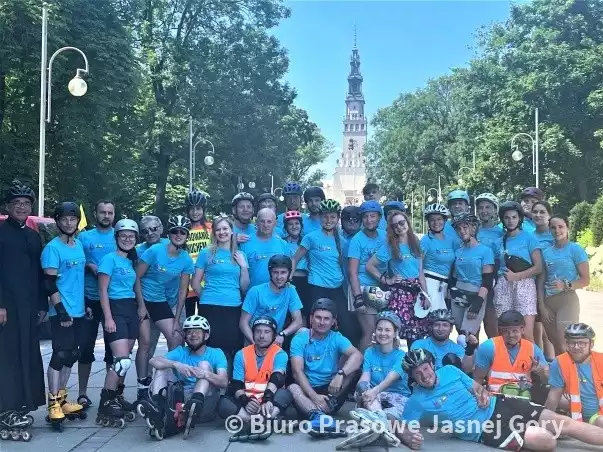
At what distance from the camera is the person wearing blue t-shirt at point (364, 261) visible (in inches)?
270

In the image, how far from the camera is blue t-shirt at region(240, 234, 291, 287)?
6.94 metres

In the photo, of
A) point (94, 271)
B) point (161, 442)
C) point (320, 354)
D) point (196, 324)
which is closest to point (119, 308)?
point (94, 271)

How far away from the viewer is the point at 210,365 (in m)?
6.11

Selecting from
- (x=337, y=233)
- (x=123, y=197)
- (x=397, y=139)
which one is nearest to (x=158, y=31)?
(x=123, y=197)

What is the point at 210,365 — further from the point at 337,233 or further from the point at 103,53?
the point at 103,53

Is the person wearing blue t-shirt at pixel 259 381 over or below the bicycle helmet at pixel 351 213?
below

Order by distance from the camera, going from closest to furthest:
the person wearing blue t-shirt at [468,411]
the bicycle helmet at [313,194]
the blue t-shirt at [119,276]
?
the person wearing blue t-shirt at [468,411] < the blue t-shirt at [119,276] < the bicycle helmet at [313,194]

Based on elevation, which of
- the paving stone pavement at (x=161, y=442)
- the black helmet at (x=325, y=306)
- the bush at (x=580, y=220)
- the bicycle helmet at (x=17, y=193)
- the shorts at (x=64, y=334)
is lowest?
the paving stone pavement at (x=161, y=442)

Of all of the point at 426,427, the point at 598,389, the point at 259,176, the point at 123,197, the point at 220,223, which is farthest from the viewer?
the point at 259,176

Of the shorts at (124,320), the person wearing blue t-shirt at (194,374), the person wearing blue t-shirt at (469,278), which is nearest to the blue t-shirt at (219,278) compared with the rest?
the person wearing blue t-shirt at (194,374)

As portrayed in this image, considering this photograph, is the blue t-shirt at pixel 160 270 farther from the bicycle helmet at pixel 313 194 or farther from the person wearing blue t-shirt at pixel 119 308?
the bicycle helmet at pixel 313 194

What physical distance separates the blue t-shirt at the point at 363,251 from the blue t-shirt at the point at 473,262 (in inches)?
32.8

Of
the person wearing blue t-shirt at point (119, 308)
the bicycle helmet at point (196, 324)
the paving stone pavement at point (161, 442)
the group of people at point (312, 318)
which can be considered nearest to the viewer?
the paving stone pavement at point (161, 442)

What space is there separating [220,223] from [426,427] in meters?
2.74
